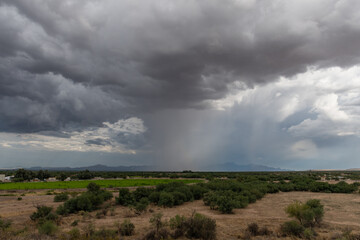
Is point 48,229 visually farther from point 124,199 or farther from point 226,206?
point 226,206

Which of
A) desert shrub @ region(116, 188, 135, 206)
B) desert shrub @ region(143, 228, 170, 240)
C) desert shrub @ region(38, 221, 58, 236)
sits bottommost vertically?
desert shrub @ region(116, 188, 135, 206)

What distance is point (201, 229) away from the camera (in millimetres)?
13516

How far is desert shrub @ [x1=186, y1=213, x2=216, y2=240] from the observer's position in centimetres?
1330

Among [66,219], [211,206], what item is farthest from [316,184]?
[66,219]

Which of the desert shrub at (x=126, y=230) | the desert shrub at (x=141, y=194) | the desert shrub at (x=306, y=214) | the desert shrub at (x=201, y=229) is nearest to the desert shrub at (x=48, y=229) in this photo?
the desert shrub at (x=126, y=230)

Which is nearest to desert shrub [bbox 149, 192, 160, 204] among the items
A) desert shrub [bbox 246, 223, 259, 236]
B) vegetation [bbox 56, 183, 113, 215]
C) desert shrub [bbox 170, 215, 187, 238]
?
vegetation [bbox 56, 183, 113, 215]

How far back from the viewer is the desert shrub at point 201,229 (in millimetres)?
13305

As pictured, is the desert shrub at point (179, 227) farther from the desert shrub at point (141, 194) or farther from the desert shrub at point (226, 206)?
the desert shrub at point (141, 194)

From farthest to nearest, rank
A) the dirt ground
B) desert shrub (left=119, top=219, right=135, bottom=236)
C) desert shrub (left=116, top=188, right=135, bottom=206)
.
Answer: desert shrub (left=116, top=188, right=135, bottom=206) → the dirt ground → desert shrub (left=119, top=219, right=135, bottom=236)

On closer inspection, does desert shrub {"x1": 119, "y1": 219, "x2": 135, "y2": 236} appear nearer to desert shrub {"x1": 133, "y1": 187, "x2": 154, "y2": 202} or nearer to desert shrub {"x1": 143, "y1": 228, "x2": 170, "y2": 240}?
desert shrub {"x1": 143, "y1": 228, "x2": 170, "y2": 240}

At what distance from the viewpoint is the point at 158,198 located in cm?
2748

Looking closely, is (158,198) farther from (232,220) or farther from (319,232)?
(319,232)

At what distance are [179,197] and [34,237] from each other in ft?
57.4

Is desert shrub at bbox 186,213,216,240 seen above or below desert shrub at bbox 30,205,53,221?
above
